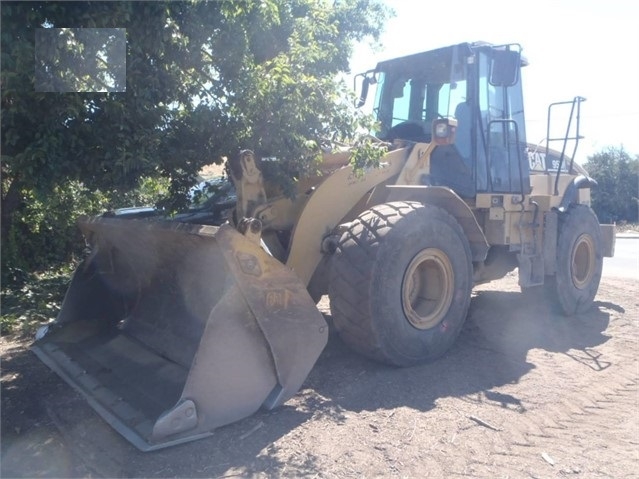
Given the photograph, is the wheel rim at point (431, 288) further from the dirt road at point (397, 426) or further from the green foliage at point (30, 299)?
the green foliage at point (30, 299)

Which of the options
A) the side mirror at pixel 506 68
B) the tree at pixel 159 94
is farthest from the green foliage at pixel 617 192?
the tree at pixel 159 94

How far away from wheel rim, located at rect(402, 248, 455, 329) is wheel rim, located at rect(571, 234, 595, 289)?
306 centimetres

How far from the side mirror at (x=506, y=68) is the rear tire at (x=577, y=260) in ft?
6.67

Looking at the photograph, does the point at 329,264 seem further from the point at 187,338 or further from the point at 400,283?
the point at 187,338

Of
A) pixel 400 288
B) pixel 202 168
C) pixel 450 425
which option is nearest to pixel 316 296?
pixel 400 288

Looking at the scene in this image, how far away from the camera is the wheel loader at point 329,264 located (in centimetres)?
428

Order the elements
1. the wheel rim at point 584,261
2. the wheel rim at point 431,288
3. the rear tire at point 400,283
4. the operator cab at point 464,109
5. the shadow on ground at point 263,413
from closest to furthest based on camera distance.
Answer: the shadow on ground at point 263,413 → the rear tire at point 400,283 → the wheel rim at point 431,288 → the operator cab at point 464,109 → the wheel rim at point 584,261

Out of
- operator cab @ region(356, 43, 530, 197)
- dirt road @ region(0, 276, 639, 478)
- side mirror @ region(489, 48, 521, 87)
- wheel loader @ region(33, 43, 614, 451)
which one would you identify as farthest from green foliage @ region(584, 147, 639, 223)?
dirt road @ region(0, 276, 639, 478)

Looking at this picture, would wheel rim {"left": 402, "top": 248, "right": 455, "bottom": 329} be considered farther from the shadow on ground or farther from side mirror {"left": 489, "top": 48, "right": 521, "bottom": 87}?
side mirror {"left": 489, "top": 48, "right": 521, "bottom": 87}

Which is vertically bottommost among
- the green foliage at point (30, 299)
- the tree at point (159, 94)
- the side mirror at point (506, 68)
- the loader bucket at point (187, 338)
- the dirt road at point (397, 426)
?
the green foliage at point (30, 299)

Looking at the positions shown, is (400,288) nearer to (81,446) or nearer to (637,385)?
(637,385)

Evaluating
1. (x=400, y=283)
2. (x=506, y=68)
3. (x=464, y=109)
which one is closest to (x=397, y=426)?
(x=400, y=283)

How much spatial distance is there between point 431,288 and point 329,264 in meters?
0.95

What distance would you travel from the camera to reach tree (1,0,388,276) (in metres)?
4.26
